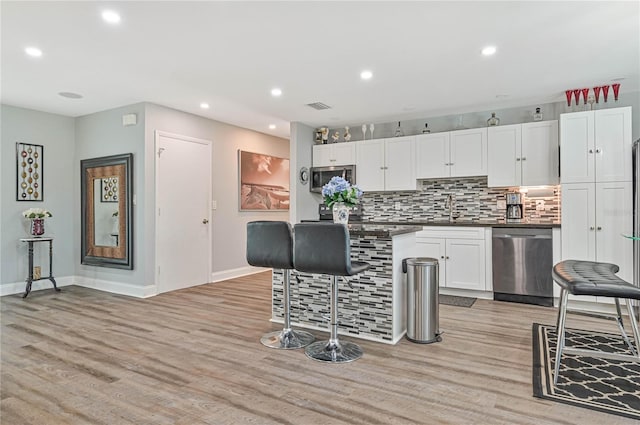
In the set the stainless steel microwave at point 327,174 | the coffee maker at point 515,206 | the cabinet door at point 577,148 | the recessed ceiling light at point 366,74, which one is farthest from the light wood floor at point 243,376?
the stainless steel microwave at point 327,174

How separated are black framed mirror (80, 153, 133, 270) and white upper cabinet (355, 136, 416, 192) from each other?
3.24 meters

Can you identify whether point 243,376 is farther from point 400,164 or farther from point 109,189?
point 109,189

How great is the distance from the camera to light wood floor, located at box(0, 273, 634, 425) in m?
1.99

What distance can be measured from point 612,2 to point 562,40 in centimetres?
54

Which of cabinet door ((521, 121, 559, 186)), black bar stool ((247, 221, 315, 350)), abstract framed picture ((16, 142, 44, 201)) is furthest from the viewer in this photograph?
abstract framed picture ((16, 142, 44, 201))

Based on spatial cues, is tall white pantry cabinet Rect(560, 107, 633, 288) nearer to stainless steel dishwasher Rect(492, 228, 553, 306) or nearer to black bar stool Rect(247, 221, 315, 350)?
stainless steel dishwasher Rect(492, 228, 553, 306)

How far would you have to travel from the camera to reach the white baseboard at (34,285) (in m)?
4.95

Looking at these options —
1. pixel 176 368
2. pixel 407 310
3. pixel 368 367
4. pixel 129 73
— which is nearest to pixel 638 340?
pixel 407 310

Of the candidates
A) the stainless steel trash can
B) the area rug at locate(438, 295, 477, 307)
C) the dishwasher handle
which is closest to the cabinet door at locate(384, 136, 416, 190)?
the dishwasher handle

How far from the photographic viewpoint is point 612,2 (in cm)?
250

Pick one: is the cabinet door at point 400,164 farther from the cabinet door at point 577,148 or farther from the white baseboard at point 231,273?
the white baseboard at point 231,273

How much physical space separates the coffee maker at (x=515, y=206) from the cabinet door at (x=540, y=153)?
267mm

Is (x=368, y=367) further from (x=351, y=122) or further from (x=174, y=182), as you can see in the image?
(x=351, y=122)

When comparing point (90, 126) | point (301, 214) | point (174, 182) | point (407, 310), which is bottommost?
point (407, 310)
